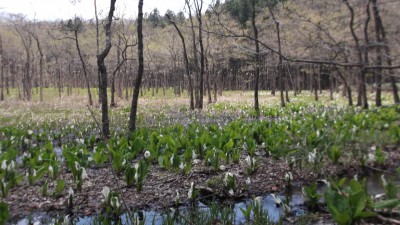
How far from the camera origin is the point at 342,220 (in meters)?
3.15

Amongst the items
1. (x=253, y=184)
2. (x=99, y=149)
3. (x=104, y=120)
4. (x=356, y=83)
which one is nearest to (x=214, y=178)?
(x=253, y=184)

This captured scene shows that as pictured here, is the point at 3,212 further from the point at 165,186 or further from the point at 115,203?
the point at 165,186

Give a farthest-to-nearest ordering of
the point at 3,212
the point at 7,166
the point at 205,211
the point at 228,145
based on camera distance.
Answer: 1. the point at 228,145
2. the point at 7,166
3. the point at 205,211
4. the point at 3,212

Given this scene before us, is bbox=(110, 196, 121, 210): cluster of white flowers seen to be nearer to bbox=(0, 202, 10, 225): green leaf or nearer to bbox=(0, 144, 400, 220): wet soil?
bbox=(0, 144, 400, 220): wet soil

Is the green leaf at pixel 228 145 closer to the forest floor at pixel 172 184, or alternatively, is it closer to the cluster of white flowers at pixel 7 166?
the forest floor at pixel 172 184

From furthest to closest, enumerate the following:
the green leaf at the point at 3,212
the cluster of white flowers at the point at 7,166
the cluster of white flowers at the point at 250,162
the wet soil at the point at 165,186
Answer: the cluster of white flowers at the point at 250,162 → the cluster of white flowers at the point at 7,166 → the wet soil at the point at 165,186 → the green leaf at the point at 3,212

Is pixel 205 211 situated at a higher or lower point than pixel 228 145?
lower

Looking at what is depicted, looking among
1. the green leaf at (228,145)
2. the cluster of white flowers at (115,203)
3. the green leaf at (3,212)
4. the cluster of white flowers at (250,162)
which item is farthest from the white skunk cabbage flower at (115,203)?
the green leaf at (228,145)

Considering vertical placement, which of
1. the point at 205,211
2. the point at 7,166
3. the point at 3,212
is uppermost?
the point at 7,166

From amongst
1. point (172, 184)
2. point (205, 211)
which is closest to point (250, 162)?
point (172, 184)

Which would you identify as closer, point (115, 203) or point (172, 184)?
point (115, 203)

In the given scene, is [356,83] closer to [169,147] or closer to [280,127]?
[169,147]

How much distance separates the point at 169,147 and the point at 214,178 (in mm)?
1558

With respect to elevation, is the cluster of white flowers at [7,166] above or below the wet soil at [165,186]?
above
